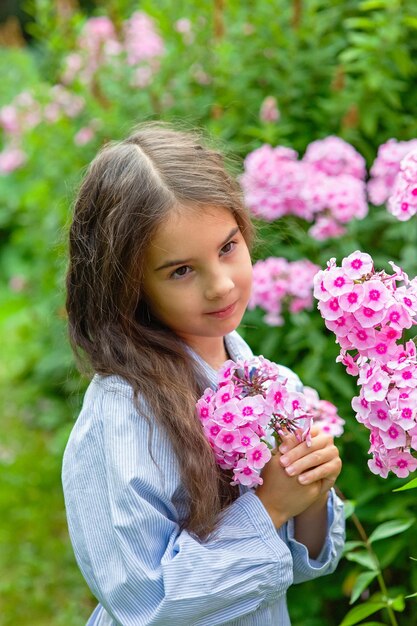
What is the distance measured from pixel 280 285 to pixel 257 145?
835 millimetres

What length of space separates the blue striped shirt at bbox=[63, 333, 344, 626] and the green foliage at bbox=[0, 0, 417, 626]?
43 cm

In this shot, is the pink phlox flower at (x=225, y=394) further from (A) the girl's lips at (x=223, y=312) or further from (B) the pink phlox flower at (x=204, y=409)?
(A) the girl's lips at (x=223, y=312)

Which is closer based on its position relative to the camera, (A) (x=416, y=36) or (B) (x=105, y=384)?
(B) (x=105, y=384)

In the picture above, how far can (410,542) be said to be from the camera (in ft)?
8.02

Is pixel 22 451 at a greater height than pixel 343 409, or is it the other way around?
pixel 343 409

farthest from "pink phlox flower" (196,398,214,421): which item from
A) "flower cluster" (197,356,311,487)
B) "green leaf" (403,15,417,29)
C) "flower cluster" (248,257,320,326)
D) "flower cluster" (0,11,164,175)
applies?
"flower cluster" (0,11,164,175)

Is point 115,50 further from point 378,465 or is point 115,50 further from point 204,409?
point 378,465

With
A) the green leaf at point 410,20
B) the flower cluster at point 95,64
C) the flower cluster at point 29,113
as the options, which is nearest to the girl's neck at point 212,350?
the green leaf at point 410,20

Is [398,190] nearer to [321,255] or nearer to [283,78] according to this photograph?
[321,255]

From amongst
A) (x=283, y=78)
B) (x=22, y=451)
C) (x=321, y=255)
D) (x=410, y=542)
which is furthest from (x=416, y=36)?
(x=22, y=451)

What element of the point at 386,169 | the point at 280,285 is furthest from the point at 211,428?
the point at 386,169

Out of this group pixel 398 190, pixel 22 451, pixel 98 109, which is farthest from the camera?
pixel 22 451

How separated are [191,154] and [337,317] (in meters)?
0.53

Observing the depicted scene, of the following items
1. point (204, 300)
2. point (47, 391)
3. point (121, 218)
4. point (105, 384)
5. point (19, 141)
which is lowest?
point (47, 391)
